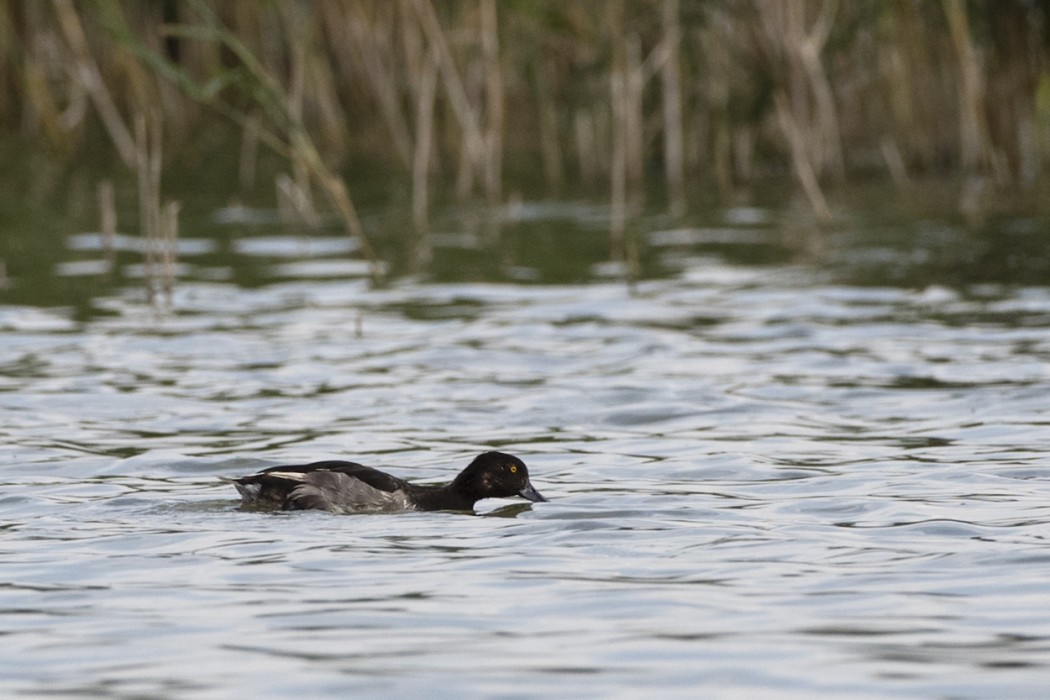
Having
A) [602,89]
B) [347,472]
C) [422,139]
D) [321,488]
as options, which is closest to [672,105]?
[602,89]

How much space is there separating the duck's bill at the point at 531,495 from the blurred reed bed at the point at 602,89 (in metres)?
6.35

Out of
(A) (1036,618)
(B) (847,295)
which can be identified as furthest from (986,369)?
(A) (1036,618)

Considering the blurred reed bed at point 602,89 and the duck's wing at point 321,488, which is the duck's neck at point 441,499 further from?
the blurred reed bed at point 602,89

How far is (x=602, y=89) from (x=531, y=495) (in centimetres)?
1146

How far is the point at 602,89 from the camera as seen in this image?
18.4 m

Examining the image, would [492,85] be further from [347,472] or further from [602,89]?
[347,472]

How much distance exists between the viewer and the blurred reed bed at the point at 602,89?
16312 millimetres

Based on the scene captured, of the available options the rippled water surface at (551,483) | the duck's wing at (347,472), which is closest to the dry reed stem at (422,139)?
the rippled water surface at (551,483)

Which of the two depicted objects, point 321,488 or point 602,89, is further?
point 602,89

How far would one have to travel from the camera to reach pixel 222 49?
73.0 feet

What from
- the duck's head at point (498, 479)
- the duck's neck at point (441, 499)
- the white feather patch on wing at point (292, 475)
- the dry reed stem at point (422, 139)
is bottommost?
the duck's neck at point (441, 499)

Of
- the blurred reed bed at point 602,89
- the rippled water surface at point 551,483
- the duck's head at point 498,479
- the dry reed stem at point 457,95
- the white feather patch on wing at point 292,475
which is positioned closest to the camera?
the rippled water surface at point 551,483

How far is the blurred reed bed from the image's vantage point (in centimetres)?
1631

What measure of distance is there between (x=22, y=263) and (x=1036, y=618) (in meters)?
10.9
